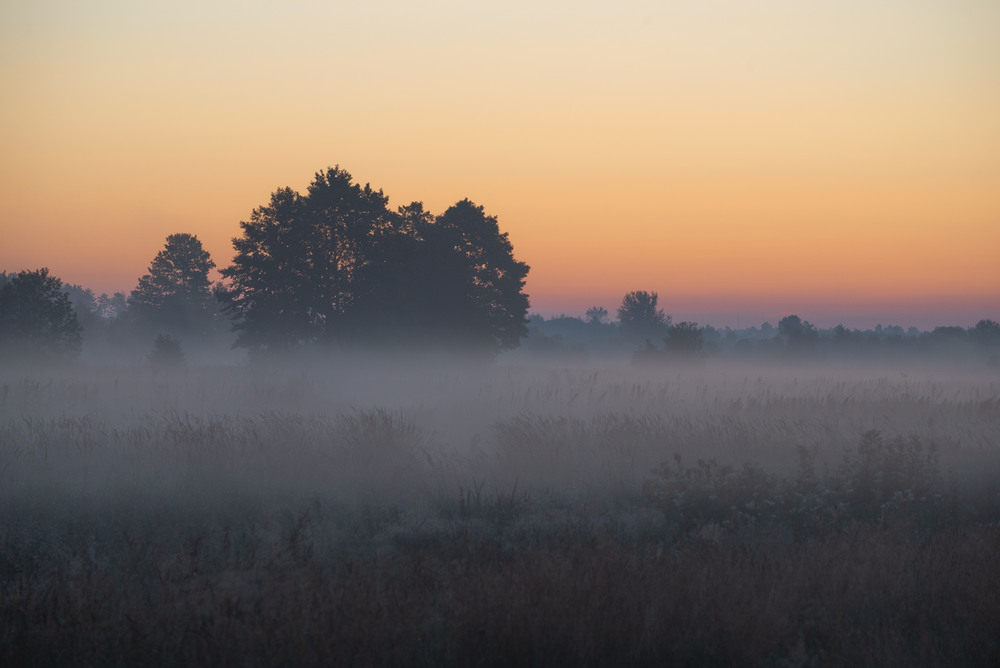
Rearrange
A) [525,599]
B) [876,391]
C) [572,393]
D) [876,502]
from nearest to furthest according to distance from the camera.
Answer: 1. [525,599]
2. [876,502]
3. [572,393]
4. [876,391]

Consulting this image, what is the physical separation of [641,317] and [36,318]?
295 feet

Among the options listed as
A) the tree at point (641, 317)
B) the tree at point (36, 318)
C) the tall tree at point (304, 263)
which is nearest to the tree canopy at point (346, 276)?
the tall tree at point (304, 263)

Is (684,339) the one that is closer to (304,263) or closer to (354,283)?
(354,283)

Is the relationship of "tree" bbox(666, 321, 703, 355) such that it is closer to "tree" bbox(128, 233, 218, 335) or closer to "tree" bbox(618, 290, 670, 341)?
"tree" bbox(128, 233, 218, 335)

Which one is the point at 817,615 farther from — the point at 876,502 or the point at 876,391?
the point at 876,391

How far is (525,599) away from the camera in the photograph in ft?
15.2

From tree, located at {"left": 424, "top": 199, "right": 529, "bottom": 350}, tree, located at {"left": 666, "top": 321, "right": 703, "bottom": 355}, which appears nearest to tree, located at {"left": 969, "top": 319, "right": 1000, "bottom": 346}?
tree, located at {"left": 666, "top": 321, "right": 703, "bottom": 355}

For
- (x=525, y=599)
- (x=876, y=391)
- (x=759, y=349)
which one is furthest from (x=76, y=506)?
(x=759, y=349)

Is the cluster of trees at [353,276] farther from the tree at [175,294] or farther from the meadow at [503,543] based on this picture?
the tree at [175,294]

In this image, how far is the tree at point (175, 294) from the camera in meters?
65.6

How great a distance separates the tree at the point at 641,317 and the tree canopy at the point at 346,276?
76137mm

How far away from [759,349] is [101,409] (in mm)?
63582

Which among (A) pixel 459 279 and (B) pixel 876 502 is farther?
(A) pixel 459 279

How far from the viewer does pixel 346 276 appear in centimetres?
3534
